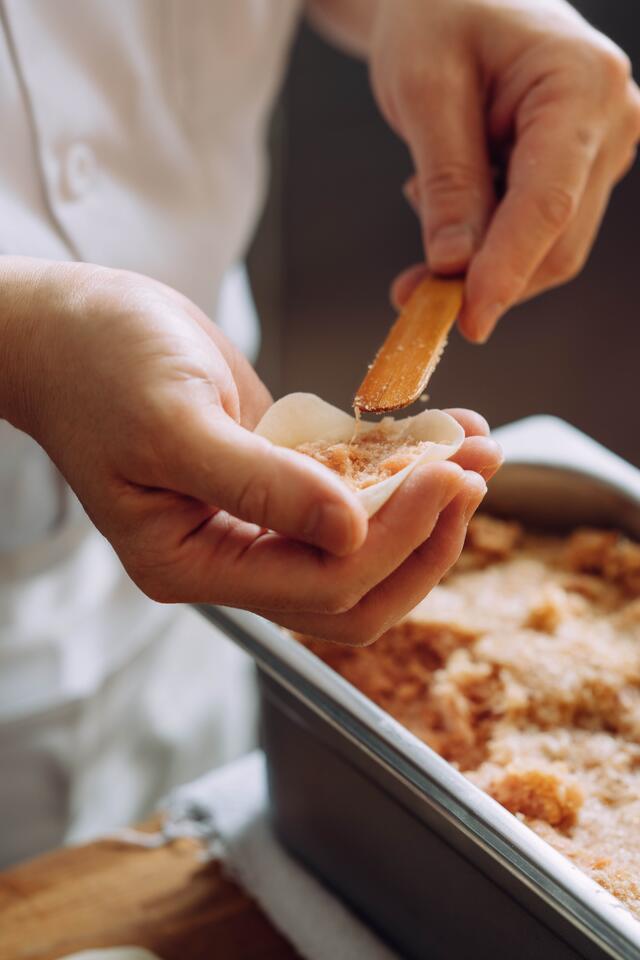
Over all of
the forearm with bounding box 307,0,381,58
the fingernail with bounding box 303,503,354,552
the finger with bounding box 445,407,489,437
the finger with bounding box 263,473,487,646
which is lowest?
the finger with bounding box 263,473,487,646

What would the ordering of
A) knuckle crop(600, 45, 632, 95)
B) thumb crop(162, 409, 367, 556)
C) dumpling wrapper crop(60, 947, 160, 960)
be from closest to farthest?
thumb crop(162, 409, 367, 556) → dumpling wrapper crop(60, 947, 160, 960) → knuckle crop(600, 45, 632, 95)

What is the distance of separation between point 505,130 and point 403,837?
62 cm

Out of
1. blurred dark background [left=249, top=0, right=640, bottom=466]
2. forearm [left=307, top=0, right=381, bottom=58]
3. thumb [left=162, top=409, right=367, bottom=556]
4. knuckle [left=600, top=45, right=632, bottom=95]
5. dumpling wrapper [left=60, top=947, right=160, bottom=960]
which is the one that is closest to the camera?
thumb [left=162, top=409, right=367, bottom=556]

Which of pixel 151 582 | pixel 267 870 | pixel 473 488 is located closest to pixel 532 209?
pixel 473 488

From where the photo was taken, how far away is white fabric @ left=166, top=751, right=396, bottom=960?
765mm

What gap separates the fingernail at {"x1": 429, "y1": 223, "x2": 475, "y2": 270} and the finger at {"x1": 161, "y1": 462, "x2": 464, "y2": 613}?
1.16 ft

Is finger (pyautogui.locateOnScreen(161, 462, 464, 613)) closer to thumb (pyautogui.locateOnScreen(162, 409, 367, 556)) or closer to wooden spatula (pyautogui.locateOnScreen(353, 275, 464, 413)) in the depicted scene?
thumb (pyautogui.locateOnScreen(162, 409, 367, 556))

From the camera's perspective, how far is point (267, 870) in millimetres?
824

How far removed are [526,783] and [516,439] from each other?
0.43 meters

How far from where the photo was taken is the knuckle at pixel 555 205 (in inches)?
31.9

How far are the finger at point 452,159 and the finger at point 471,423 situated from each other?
0.78 ft

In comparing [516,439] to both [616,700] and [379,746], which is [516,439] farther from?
[379,746]

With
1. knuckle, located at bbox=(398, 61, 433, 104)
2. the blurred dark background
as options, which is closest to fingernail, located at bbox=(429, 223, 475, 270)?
knuckle, located at bbox=(398, 61, 433, 104)

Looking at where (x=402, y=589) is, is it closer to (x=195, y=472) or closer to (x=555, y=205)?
(x=195, y=472)
